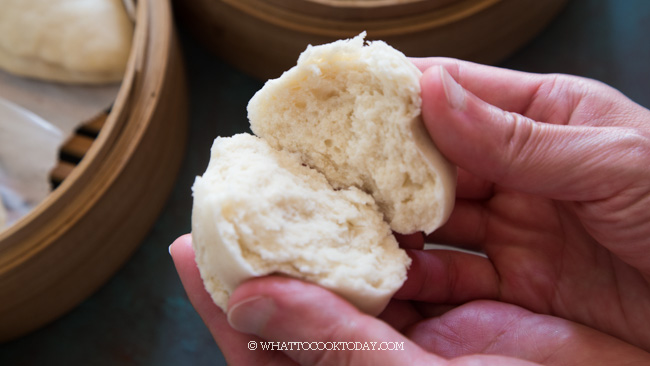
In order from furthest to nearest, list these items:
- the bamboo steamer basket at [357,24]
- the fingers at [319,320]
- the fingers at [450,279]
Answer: the bamboo steamer basket at [357,24], the fingers at [450,279], the fingers at [319,320]

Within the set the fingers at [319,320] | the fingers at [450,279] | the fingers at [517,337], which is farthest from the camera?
the fingers at [450,279]

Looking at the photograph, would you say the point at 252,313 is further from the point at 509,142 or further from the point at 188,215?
the point at 188,215

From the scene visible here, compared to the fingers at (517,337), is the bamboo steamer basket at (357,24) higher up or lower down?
higher up

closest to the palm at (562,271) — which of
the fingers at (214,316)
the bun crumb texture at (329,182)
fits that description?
the bun crumb texture at (329,182)

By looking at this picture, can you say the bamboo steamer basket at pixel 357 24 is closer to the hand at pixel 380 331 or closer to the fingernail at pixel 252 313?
the hand at pixel 380 331

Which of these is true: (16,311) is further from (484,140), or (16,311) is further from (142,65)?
(484,140)

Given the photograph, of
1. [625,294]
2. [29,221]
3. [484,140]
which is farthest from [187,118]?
[625,294]

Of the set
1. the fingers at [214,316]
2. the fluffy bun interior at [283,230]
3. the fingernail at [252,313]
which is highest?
the fluffy bun interior at [283,230]
